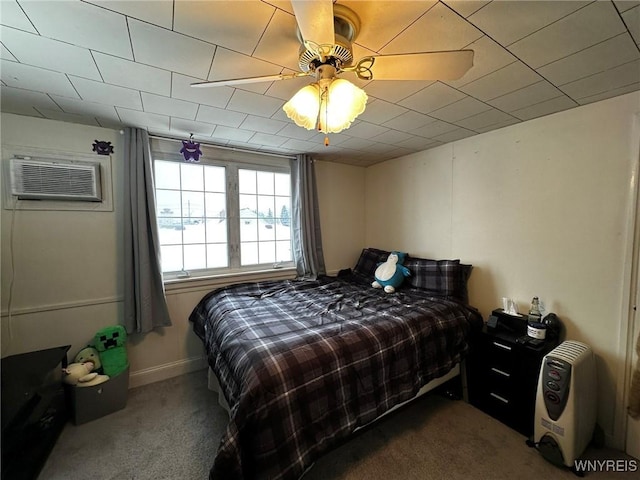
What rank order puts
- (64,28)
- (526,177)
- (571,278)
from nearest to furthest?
1. (64,28)
2. (571,278)
3. (526,177)

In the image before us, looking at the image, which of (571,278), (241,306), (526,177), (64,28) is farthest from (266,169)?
(571,278)

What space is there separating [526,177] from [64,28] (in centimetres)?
298

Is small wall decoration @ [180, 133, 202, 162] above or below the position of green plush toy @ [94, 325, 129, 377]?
above

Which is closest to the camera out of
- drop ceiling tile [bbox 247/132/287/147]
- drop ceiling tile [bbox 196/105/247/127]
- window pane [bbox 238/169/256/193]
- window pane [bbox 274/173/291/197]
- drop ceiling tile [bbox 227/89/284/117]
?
drop ceiling tile [bbox 227/89/284/117]

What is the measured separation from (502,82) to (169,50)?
182cm

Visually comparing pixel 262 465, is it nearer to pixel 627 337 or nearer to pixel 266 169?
pixel 627 337

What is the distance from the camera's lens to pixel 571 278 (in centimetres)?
188

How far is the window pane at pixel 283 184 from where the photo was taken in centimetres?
316

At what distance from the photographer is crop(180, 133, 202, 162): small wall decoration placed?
97.9 inches

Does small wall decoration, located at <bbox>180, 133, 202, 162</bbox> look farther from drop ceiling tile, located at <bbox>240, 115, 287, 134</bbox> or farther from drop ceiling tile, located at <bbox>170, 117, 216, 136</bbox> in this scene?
drop ceiling tile, located at <bbox>240, 115, 287, 134</bbox>

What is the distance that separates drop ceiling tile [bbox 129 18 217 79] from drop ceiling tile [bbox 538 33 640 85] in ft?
5.82

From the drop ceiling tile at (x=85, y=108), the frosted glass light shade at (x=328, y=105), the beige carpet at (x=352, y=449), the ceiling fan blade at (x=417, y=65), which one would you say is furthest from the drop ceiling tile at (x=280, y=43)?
the beige carpet at (x=352, y=449)

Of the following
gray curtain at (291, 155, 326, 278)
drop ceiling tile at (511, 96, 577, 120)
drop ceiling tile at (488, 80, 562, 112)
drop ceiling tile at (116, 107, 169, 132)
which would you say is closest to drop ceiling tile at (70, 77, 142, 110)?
drop ceiling tile at (116, 107, 169, 132)

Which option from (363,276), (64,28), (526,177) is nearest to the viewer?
(64,28)
